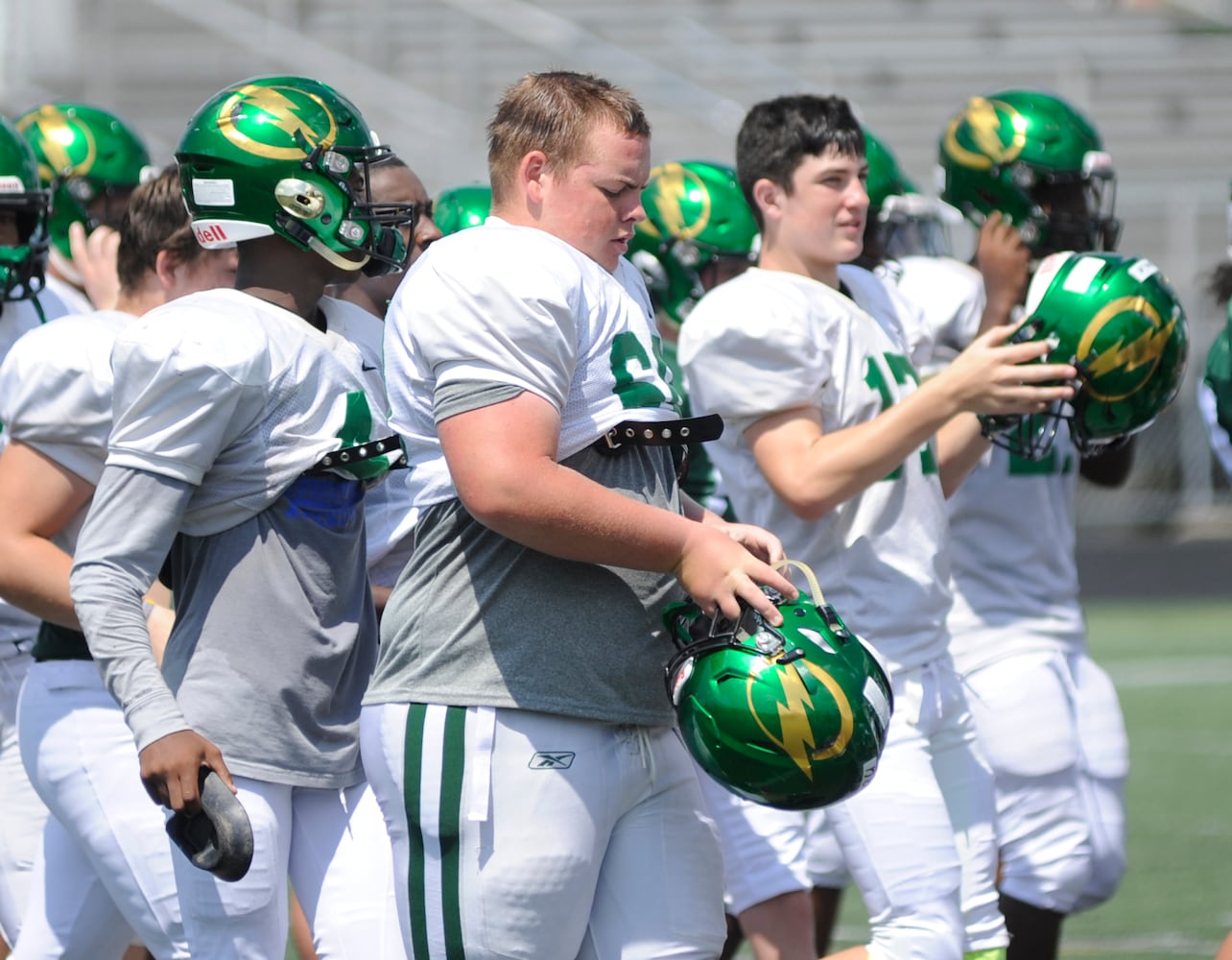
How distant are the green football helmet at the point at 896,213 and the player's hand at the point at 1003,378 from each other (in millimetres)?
1348

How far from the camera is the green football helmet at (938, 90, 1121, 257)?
5.11m

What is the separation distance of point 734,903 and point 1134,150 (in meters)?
16.4

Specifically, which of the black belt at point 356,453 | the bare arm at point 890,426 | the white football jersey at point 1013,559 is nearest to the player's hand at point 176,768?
the black belt at point 356,453

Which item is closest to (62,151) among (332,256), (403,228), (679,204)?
(679,204)

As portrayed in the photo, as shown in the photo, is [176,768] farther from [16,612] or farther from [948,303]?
[948,303]

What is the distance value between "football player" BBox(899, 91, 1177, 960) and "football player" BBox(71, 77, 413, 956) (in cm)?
201

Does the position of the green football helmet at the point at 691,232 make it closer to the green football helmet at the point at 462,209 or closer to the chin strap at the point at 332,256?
the green football helmet at the point at 462,209

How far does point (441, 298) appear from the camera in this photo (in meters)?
2.97

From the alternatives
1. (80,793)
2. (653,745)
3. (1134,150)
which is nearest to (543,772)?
(653,745)

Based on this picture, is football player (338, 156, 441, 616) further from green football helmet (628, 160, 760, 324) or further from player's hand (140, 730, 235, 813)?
green football helmet (628, 160, 760, 324)

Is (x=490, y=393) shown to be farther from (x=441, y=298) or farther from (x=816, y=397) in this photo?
(x=816, y=397)

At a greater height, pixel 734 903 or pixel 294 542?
pixel 294 542

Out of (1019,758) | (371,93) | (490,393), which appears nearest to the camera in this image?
(490,393)

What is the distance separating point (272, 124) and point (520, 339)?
79 cm
